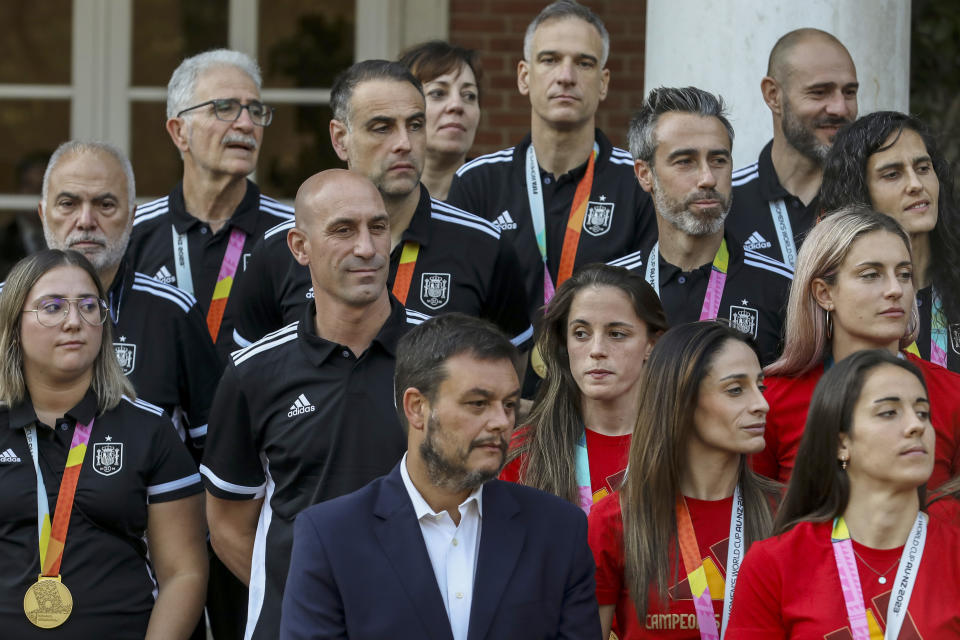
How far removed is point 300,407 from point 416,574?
0.85 metres

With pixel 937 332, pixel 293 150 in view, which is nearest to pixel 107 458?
pixel 937 332

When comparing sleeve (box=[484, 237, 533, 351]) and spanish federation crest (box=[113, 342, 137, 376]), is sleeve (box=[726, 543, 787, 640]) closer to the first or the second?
sleeve (box=[484, 237, 533, 351])

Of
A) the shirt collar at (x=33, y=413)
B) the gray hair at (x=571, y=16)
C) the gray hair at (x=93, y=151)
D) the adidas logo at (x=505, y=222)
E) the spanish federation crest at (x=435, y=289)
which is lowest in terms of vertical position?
the shirt collar at (x=33, y=413)

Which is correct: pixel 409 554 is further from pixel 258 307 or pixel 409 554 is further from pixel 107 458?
pixel 258 307

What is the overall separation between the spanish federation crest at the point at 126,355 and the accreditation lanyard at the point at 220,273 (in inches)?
15.0

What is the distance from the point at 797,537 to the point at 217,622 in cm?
225

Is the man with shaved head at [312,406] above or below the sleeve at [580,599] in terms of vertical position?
above

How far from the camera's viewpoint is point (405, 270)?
4980 mm

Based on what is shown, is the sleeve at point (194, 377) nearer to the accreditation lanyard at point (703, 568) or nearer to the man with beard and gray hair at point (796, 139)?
the accreditation lanyard at point (703, 568)

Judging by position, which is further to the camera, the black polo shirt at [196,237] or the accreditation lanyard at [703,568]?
the black polo shirt at [196,237]

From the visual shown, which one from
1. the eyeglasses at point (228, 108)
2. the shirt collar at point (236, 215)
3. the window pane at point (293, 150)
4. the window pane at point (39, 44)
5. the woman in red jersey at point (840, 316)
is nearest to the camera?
the woman in red jersey at point (840, 316)

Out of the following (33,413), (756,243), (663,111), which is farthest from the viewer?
(756,243)

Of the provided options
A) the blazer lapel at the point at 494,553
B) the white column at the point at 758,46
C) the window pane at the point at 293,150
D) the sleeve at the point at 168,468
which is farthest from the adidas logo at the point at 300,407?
the window pane at the point at 293,150

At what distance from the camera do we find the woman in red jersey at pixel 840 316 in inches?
165
